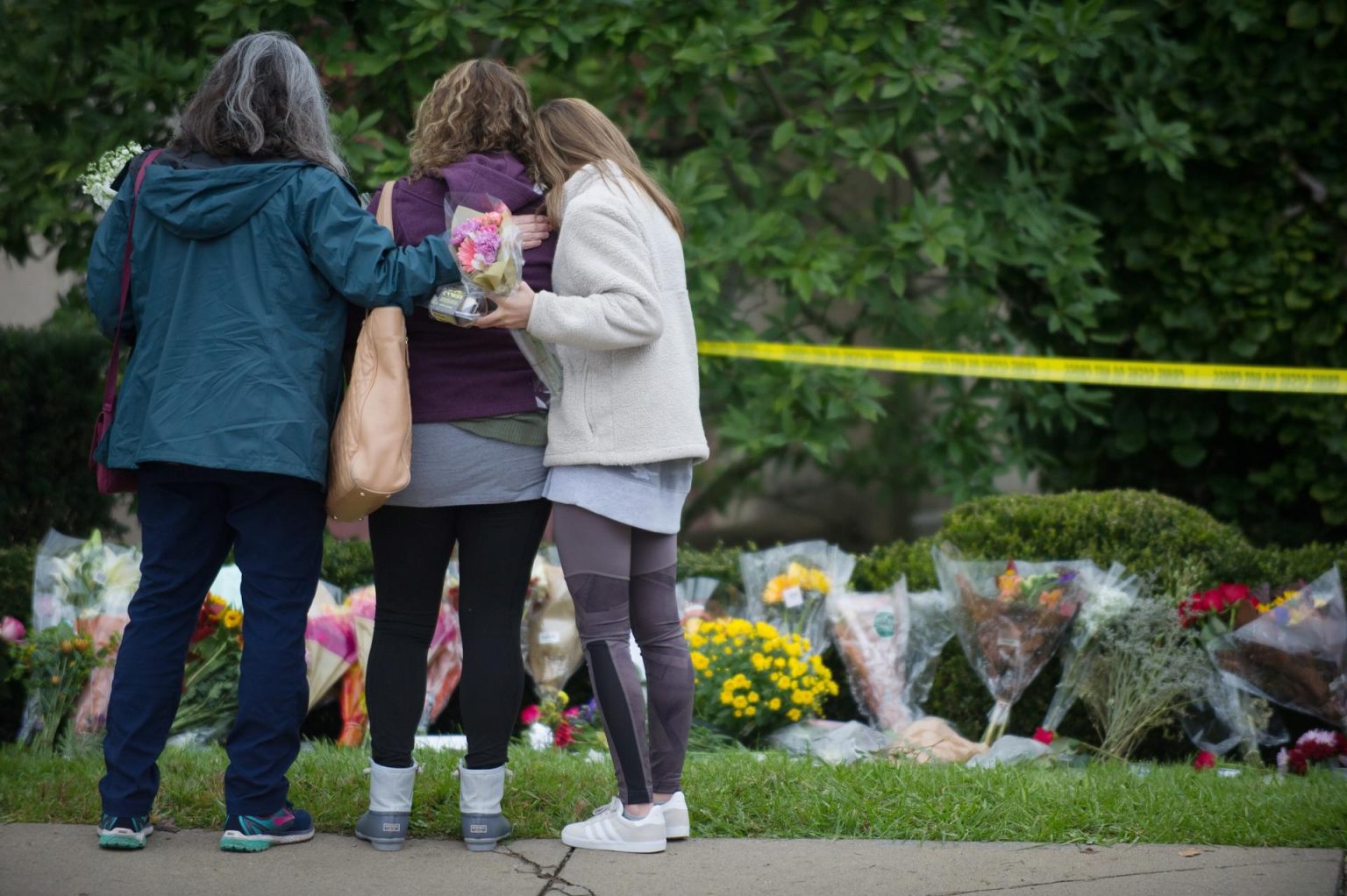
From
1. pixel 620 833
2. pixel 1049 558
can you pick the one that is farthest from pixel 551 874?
pixel 1049 558

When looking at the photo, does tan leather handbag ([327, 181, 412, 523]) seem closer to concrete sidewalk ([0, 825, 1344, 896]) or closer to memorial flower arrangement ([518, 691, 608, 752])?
concrete sidewalk ([0, 825, 1344, 896])

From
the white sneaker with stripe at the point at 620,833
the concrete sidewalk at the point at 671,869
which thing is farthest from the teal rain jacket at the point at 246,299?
the white sneaker with stripe at the point at 620,833

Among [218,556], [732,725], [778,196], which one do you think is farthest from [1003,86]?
[218,556]

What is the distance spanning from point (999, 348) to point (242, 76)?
13.7ft

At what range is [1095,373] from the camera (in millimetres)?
5934

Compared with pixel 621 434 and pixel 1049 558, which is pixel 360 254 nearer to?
pixel 621 434

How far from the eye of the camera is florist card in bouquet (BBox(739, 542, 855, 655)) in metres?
4.96

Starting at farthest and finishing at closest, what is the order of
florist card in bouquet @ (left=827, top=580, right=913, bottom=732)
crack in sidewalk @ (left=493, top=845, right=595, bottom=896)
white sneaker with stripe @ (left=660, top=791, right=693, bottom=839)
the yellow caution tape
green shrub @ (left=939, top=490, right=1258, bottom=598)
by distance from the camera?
1. the yellow caution tape
2. green shrub @ (left=939, top=490, right=1258, bottom=598)
3. florist card in bouquet @ (left=827, top=580, right=913, bottom=732)
4. white sneaker with stripe @ (left=660, top=791, right=693, bottom=839)
5. crack in sidewalk @ (left=493, top=845, right=595, bottom=896)

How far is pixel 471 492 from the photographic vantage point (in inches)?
124

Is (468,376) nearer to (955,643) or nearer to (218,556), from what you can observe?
(218,556)

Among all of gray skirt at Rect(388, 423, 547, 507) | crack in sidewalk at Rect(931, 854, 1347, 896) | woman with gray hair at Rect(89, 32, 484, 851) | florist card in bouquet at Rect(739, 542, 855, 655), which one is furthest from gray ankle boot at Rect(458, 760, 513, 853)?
florist card in bouquet at Rect(739, 542, 855, 655)

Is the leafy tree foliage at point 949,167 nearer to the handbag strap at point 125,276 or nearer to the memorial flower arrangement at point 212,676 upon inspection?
the memorial flower arrangement at point 212,676

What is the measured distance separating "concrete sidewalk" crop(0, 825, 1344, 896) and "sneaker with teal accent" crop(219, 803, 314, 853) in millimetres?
25

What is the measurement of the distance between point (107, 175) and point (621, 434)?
1427 mm
